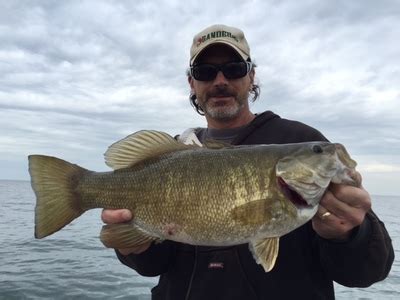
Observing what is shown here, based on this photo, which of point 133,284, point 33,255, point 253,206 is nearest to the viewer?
point 253,206

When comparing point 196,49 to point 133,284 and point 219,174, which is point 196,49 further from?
point 133,284

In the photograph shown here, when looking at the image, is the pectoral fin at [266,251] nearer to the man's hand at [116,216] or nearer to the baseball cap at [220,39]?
the man's hand at [116,216]

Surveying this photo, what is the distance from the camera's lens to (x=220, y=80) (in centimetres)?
413

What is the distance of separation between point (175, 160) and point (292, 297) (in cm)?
142

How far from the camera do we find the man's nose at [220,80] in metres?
4.13

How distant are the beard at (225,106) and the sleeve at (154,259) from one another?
4.46 ft

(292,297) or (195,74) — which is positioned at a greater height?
(195,74)

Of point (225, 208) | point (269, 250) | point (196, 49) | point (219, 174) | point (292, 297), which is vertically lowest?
point (292, 297)

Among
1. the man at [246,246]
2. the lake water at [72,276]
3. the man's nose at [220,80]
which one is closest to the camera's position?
the man at [246,246]

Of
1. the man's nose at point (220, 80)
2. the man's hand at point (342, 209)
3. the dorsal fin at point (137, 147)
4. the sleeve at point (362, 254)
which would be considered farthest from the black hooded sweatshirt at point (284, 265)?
the dorsal fin at point (137, 147)

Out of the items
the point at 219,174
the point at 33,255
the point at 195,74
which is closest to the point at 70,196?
the point at 219,174

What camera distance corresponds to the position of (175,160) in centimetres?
314

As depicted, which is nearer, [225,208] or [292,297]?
[225,208]

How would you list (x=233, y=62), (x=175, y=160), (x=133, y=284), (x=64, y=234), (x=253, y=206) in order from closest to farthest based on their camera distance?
(x=253, y=206) < (x=175, y=160) < (x=233, y=62) < (x=133, y=284) < (x=64, y=234)
